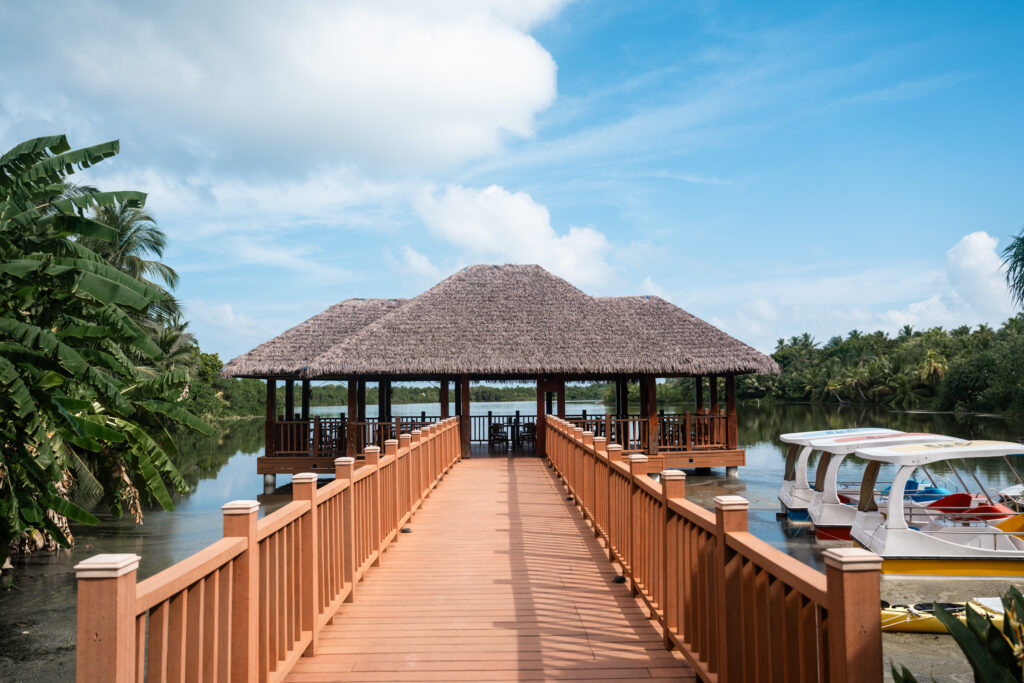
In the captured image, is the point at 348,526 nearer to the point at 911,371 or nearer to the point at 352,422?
the point at 352,422

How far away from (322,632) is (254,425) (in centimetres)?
4820

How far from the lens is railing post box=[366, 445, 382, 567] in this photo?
19.3 ft

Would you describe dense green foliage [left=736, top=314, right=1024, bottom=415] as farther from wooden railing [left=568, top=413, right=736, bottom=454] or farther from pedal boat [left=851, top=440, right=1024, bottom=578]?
pedal boat [left=851, top=440, right=1024, bottom=578]

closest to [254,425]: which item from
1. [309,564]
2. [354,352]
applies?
[354,352]

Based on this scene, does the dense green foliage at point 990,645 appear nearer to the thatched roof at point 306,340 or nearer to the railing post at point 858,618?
the railing post at point 858,618

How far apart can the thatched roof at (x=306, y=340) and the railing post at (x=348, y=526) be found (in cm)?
1362

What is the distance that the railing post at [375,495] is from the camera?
19.3 feet

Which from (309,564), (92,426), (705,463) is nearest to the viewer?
(309,564)

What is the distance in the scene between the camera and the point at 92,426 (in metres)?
6.44

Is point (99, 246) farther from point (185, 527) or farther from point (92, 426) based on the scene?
point (92, 426)

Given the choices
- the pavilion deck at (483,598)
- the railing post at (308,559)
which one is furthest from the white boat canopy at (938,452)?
the railing post at (308,559)

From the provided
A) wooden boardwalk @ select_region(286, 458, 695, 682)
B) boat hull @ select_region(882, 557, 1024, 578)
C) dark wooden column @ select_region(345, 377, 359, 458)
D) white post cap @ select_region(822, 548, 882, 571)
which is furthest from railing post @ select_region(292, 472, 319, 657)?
dark wooden column @ select_region(345, 377, 359, 458)

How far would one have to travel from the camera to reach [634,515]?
4.95m

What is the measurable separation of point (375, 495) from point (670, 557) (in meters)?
2.91
